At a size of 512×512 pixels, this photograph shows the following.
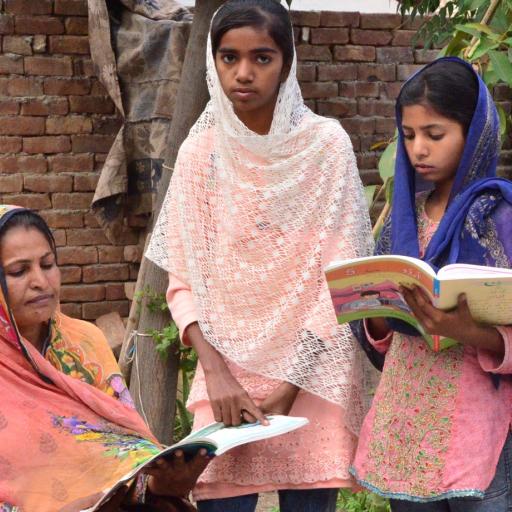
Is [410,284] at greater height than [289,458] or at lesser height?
greater

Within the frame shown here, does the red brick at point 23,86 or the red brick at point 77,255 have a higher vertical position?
the red brick at point 23,86

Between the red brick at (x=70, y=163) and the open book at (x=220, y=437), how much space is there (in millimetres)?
2786

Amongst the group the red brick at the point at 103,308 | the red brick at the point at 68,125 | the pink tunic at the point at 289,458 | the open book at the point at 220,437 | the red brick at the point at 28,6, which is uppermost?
the red brick at the point at 28,6

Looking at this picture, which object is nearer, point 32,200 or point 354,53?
point 32,200

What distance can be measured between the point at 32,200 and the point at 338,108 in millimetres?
1613

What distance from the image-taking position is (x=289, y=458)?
→ 2.75 m

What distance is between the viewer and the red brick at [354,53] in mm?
5383

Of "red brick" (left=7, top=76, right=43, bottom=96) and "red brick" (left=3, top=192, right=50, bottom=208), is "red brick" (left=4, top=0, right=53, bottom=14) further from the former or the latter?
"red brick" (left=3, top=192, right=50, bottom=208)

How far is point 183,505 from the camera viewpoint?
8.85ft

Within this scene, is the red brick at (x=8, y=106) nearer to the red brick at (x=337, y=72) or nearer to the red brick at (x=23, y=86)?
the red brick at (x=23, y=86)

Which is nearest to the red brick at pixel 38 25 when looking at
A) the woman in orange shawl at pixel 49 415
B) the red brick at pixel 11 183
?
the red brick at pixel 11 183

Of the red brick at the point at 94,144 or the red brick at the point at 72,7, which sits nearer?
the red brick at the point at 72,7

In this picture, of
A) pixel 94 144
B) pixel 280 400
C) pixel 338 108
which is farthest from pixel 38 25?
pixel 280 400

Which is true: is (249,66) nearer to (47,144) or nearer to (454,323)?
(454,323)
